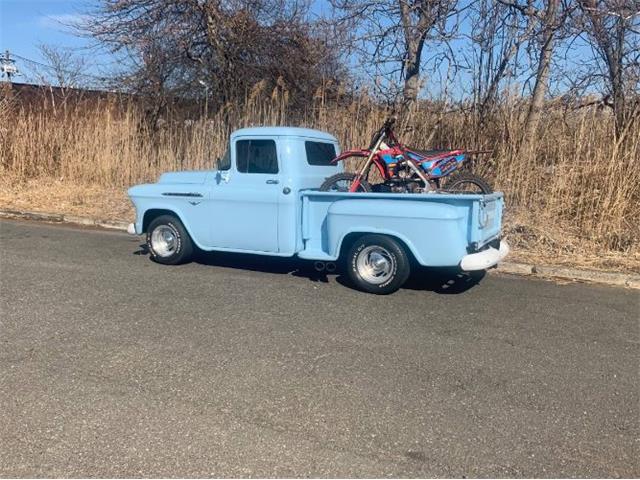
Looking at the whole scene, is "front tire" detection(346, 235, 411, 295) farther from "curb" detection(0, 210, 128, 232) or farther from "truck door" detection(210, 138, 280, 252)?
"curb" detection(0, 210, 128, 232)

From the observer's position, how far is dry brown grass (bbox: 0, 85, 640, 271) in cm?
816

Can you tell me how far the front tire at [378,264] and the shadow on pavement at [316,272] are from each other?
1.10 ft

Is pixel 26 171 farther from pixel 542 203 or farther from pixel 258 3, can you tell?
pixel 542 203

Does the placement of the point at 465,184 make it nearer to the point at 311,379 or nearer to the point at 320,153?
the point at 320,153

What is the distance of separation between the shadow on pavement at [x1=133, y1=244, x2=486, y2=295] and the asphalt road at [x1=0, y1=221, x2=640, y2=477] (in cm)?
10

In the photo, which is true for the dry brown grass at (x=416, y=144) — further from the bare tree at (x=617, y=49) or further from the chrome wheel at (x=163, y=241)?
the chrome wheel at (x=163, y=241)

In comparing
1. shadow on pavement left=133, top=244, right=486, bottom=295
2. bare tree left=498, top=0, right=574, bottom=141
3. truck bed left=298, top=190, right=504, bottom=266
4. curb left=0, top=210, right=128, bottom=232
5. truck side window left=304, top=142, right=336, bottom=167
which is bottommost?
shadow on pavement left=133, top=244, right=486, bottom=295

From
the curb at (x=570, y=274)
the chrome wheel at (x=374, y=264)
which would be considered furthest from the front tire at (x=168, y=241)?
the curb at (x=570, y=274)

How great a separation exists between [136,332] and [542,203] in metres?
6.74

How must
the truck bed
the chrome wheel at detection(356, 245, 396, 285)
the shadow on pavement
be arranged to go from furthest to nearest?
the shadow on pavement → the chrome wheel at detection(356, 245, 396, 285) → the truck bed

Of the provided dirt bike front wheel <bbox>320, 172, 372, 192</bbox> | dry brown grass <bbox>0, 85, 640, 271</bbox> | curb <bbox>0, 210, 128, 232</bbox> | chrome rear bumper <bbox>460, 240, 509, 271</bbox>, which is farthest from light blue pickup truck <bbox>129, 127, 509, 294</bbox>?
curb <bbox>0, 210, 128, 232</bbox>

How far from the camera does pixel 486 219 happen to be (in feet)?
19.2

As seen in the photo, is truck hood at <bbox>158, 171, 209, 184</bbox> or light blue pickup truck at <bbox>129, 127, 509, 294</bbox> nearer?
light blue pickup truck at <bbox>129, 127, 509, 294</bbox>

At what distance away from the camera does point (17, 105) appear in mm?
15094
